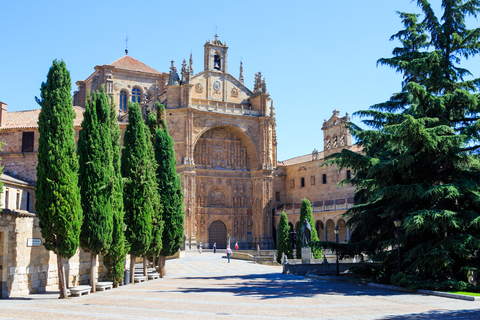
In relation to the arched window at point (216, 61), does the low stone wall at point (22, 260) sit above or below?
below

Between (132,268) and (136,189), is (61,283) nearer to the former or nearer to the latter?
(132,268)

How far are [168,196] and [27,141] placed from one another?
57.9 ft

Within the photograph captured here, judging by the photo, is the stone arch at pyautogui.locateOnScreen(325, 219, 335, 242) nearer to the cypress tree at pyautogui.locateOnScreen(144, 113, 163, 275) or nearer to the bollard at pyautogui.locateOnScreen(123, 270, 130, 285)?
the cypress tree at pyautogui.locateOnScreen(144, 113, 163, 275)

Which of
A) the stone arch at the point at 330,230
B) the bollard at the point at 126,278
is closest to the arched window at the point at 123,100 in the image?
the stone arch at the point at 330,230

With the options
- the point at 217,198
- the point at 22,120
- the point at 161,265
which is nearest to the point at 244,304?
the point at 161,265

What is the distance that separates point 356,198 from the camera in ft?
80.3

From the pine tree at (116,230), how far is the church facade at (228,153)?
87.1ft

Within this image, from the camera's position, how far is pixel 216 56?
169 feet

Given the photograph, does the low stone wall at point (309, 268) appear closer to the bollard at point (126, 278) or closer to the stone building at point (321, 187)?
the bollard at point (126, 278)

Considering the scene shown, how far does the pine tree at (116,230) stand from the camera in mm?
17453

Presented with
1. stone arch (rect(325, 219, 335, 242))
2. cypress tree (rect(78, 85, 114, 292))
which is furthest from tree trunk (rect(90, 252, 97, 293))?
stone arch (rect(325, 219, 335, 242))

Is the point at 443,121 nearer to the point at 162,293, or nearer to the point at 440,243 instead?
the point at 440,243

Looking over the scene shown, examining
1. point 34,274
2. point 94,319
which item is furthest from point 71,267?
point 94,319

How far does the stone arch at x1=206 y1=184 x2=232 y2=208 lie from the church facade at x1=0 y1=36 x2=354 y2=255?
0.10 meters
